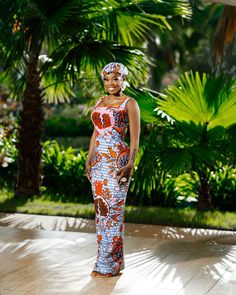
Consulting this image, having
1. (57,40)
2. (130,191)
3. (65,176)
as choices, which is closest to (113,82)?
(57,40)

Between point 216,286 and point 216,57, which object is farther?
point 216,57

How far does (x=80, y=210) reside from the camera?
971cm

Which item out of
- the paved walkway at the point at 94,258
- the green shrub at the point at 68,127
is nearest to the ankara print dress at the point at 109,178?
the paved walkway at the point at 94,258

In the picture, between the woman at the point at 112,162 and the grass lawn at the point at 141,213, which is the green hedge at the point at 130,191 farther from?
the woman at the point at 112,162

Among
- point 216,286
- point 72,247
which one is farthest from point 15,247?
point 216,286

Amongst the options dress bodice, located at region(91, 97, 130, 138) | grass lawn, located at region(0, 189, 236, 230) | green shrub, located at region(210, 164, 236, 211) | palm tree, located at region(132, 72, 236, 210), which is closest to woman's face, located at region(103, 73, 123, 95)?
dress bodice, located at region(91, 97, 130, 138)

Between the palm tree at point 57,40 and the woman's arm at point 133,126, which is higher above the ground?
the palm tree at point 57,40

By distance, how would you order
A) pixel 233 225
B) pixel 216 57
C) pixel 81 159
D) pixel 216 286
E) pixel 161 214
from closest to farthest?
pixel 216 286 < pixel 233 225 < pixel 161 214 < pixel 81 159 < pixel 216 57

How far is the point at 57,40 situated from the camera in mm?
10375

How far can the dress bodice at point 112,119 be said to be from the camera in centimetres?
611

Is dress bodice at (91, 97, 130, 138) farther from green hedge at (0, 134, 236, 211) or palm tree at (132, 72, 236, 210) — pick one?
green hedge at (0, 134, 236, 211)

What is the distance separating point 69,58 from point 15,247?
3.28 m

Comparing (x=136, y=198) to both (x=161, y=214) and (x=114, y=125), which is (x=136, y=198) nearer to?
(x=161, y=214)

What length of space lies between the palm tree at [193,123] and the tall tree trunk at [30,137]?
1992 mm
